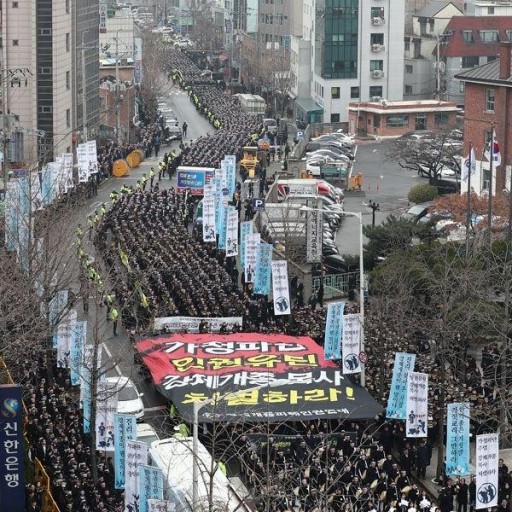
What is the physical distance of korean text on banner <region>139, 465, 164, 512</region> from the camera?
1022 inches

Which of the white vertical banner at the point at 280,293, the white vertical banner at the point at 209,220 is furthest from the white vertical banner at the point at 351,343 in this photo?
the white vertical banner at the point at 209,220

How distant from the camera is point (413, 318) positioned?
38500 mm

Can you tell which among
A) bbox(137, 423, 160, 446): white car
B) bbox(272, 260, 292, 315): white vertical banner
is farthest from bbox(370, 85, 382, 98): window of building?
bbox(137, 423, 160, 446): white car

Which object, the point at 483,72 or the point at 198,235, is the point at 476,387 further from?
the point at 483,72

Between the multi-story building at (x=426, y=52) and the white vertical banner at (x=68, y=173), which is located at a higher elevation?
the multi-story building at (x=426, y=52)

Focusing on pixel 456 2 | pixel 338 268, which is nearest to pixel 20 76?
pixel 338 268

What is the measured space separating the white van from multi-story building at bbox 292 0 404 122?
6439 centimetres

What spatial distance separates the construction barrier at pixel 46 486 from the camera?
27953 millimetres

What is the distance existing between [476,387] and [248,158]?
3826cm

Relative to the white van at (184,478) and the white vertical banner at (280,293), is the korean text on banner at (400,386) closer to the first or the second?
the white van at (184,478)

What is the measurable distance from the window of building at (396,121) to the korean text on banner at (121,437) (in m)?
59.8

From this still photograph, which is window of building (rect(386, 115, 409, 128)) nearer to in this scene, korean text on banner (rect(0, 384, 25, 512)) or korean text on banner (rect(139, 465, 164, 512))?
korean text on banner (rect(139, 465, 164, 512))

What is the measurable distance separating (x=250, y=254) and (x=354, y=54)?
50379 mm

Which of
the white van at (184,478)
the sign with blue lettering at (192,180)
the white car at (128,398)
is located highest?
the sign with blue lettering at (192,180)
